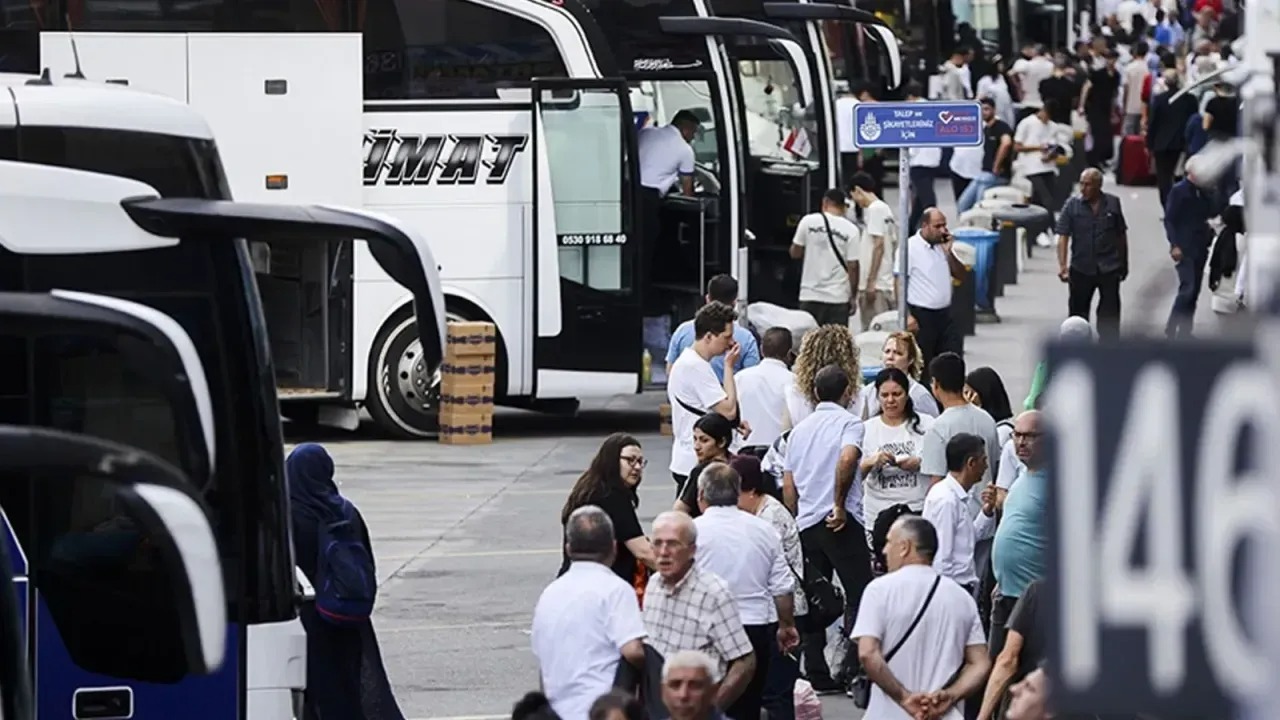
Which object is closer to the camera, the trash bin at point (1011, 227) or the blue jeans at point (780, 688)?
the blue jeans at point (780, 688)

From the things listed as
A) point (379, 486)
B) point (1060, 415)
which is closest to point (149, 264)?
point (1060, 415)

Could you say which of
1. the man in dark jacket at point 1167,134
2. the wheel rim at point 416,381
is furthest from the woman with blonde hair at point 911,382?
the man in dark jacket at point 1167,134

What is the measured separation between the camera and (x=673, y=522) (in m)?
9.46

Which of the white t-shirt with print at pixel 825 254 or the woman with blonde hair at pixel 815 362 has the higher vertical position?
the white t-shirt with print at pixel 825 254

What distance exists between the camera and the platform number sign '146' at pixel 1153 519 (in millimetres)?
3367

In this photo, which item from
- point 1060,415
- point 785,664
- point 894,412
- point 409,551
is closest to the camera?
point 1060,415

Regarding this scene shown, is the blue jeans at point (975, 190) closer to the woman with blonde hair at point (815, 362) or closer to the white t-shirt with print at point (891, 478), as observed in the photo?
the woman with blonde hair at point (815, 362)

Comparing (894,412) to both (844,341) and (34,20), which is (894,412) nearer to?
(844,341)

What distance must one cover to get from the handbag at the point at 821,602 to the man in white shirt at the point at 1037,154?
67.9ft

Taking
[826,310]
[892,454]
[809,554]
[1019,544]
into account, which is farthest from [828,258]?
[1019,544]

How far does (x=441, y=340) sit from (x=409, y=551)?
8866 millimetres

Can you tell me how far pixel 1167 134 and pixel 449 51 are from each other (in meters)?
15.3

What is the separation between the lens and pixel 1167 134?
110 ft

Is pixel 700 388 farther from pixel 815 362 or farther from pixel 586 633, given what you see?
pixel 586 633
